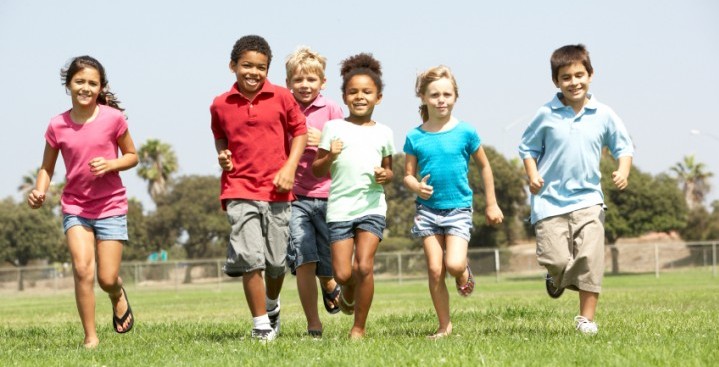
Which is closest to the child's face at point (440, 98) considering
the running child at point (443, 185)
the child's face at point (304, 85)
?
the running child at point (443, 185)

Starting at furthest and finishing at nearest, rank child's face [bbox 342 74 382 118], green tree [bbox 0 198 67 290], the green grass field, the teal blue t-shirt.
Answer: green tree [bbox 0 198 67 290] → child's face [bbox 342 74 382 118] → the teal blue t-shirt → the green grass field

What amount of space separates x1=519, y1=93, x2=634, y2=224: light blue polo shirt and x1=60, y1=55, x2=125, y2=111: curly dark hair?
130 inches

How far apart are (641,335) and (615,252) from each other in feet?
161

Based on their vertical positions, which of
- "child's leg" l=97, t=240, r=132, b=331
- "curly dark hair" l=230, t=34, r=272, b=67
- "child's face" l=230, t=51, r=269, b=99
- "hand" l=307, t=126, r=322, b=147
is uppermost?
"curly dark hair" l=230, t=34, r=272, b=67

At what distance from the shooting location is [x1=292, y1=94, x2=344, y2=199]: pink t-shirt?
8367 millimetres

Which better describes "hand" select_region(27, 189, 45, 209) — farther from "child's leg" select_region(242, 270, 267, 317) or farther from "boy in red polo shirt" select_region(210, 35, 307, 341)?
"child's leg" select_region(242, 270, 267, 317)

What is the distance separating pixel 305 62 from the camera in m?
8.59

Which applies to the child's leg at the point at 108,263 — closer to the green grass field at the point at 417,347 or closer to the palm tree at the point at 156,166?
the green grass field at the point at 417,347

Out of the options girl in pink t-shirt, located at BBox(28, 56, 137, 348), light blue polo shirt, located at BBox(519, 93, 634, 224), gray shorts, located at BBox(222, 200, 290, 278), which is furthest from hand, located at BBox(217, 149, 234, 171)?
light blue polo shirt, located at BBox(519, 93, 634, 224)

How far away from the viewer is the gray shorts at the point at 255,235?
7.59m

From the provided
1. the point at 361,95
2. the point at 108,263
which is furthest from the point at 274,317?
the point at 361,95

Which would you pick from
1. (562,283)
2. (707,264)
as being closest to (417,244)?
(707,264)

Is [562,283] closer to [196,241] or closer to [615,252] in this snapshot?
[615,252]

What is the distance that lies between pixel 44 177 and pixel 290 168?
199 centimetres
